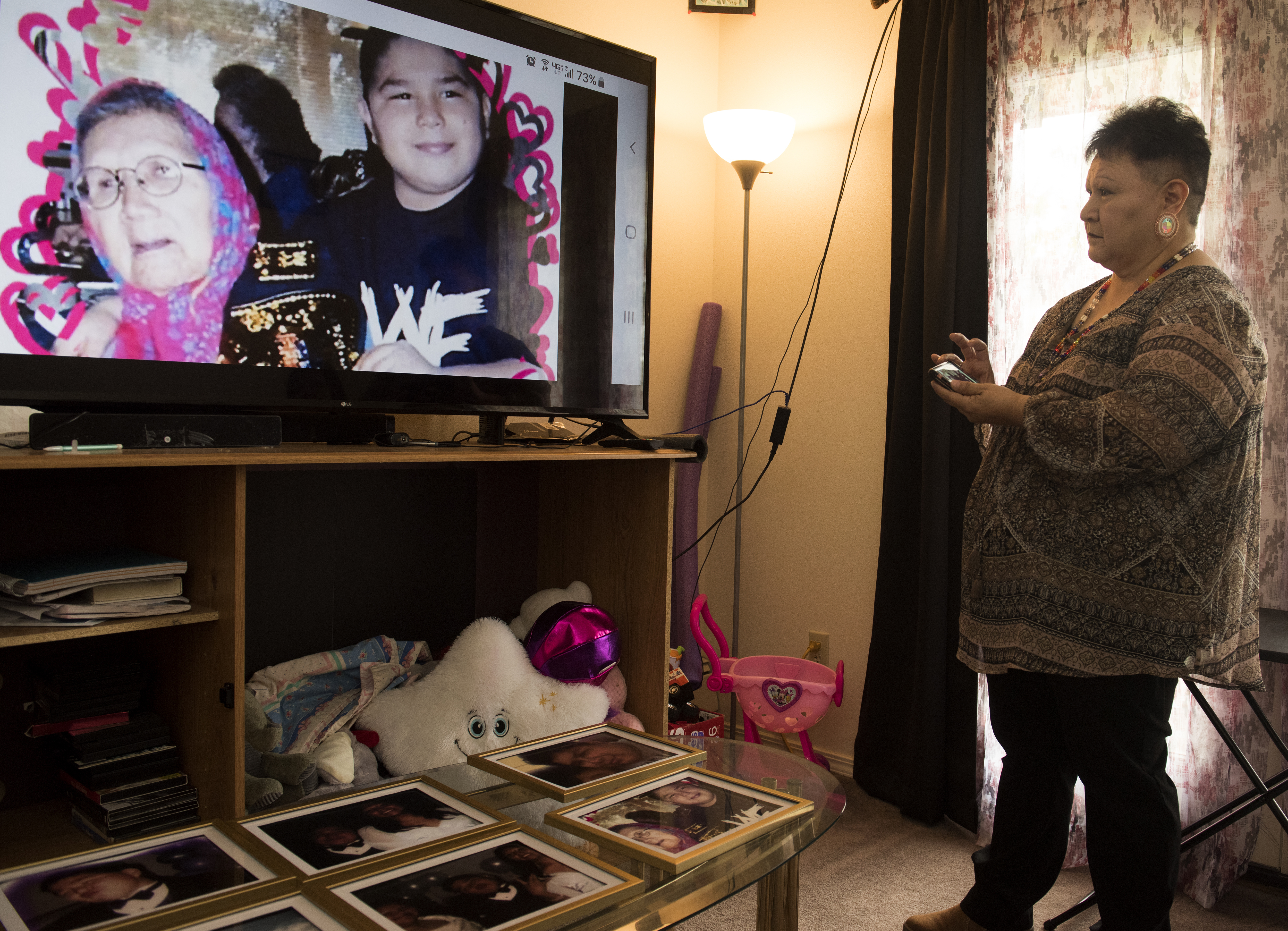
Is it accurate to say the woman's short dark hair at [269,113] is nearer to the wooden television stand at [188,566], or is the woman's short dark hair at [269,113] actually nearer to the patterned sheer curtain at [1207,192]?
the wooden television stand at [188,566]

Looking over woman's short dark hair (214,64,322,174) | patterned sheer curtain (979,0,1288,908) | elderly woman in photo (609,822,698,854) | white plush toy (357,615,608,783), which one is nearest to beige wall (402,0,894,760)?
patterned sheer curtain (979,0,1288,908)

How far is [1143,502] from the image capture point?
4.54ft

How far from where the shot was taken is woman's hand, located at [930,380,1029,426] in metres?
1.46

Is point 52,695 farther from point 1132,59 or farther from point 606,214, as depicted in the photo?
point 1132,59

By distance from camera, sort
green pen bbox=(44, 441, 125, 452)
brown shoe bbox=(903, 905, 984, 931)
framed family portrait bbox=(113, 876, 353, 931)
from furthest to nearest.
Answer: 1. brown shoe bbox=(903, 905, 984, 931)
2. green pen bbox=(44, 441, 125, 452)
3. framed family portrait bbox=(113, 876, 353, 931)

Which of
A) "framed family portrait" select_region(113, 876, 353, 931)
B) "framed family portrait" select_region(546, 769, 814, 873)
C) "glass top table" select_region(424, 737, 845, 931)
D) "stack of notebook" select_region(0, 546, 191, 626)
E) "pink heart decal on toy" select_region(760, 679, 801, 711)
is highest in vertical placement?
"stack of notebook" select_region(0, 546, 191, 626)

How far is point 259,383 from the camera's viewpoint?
1.46m

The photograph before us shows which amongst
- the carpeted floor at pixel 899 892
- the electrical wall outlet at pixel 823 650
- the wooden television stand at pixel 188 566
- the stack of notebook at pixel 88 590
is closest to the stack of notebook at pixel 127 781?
the wooden television stand at pixel 188 566

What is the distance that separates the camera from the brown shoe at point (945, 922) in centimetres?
164

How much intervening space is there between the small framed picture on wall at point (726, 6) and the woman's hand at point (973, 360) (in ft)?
4.99

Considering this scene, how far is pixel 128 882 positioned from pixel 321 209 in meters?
1.03

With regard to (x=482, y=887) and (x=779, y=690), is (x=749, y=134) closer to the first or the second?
(x=779, y=690)

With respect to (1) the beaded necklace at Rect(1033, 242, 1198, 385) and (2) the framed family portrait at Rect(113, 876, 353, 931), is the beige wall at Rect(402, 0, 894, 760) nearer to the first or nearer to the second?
(1) the beaded necklace at Rect(1033, 242, 1198, 385)

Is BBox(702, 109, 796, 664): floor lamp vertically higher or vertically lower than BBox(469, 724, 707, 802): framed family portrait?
higher
